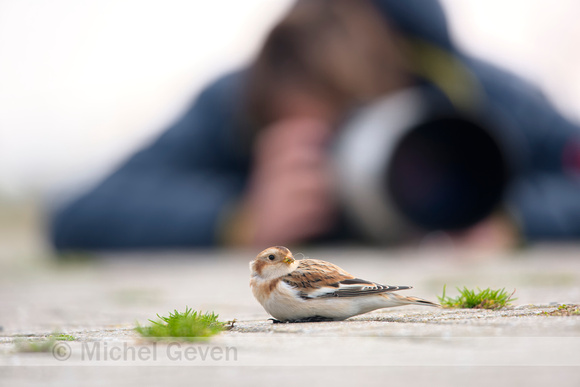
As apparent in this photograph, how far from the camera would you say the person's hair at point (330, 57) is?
904 cm

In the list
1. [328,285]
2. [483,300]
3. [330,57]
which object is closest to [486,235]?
[330,57]

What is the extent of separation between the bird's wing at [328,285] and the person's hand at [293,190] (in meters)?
5.18

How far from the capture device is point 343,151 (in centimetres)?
813

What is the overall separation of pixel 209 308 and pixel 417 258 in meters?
3.70

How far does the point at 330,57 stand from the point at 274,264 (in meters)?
6.47

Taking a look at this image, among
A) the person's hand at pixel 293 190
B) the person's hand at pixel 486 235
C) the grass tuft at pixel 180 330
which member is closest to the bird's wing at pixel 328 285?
the grass tuft at pixel 180 330

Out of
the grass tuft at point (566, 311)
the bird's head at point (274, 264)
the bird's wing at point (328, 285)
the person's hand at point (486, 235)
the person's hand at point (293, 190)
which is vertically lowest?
the grass tuft at point (566, 311)

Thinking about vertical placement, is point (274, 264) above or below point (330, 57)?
below

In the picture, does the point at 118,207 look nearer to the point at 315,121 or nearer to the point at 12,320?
the point at 315,121

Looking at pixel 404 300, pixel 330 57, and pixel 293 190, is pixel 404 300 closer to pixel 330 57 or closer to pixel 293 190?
pixel 293 190

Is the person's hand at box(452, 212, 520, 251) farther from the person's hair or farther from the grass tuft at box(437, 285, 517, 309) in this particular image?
the grass tuft at box(437, 285, 517, 309)

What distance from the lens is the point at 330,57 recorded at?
9141 mm

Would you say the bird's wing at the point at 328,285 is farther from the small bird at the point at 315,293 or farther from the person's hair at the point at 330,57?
the person's hair at the point at 330,57

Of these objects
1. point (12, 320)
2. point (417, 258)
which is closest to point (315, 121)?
point (417, 258)
